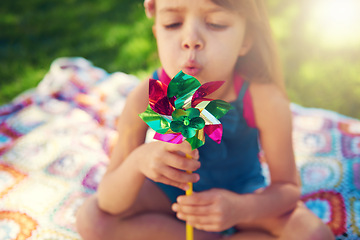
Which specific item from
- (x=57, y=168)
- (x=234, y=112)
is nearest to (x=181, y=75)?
(x=234, y=112)

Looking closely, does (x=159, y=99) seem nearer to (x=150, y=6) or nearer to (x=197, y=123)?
(x=197, y=123)

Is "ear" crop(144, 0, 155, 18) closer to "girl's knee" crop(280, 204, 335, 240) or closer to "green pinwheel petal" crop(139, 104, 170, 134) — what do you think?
"green pinwheel petal" crop(139, 104, 170, 134)

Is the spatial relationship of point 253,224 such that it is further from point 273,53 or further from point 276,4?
point 276,4

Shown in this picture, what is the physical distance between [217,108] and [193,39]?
0.16 m

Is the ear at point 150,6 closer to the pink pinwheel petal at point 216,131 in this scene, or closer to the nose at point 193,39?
the nose at point 193,39

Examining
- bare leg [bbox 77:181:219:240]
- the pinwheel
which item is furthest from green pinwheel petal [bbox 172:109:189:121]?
bare leg [bbox 77:181:219:240]

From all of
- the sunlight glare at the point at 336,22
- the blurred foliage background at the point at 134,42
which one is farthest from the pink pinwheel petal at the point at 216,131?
the sunlight glare at the point at 336,22

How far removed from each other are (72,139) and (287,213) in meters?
0.87

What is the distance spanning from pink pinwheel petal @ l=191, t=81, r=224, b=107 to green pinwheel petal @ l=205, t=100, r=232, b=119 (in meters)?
0.03

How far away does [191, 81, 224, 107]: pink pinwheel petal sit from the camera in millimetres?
737

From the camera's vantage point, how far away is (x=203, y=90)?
74 centimetres

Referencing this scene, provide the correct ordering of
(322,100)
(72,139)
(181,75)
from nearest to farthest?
(181,75)
(72,139)
(322,100)

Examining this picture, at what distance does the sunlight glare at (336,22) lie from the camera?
2178mm

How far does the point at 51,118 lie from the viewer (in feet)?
5.60
